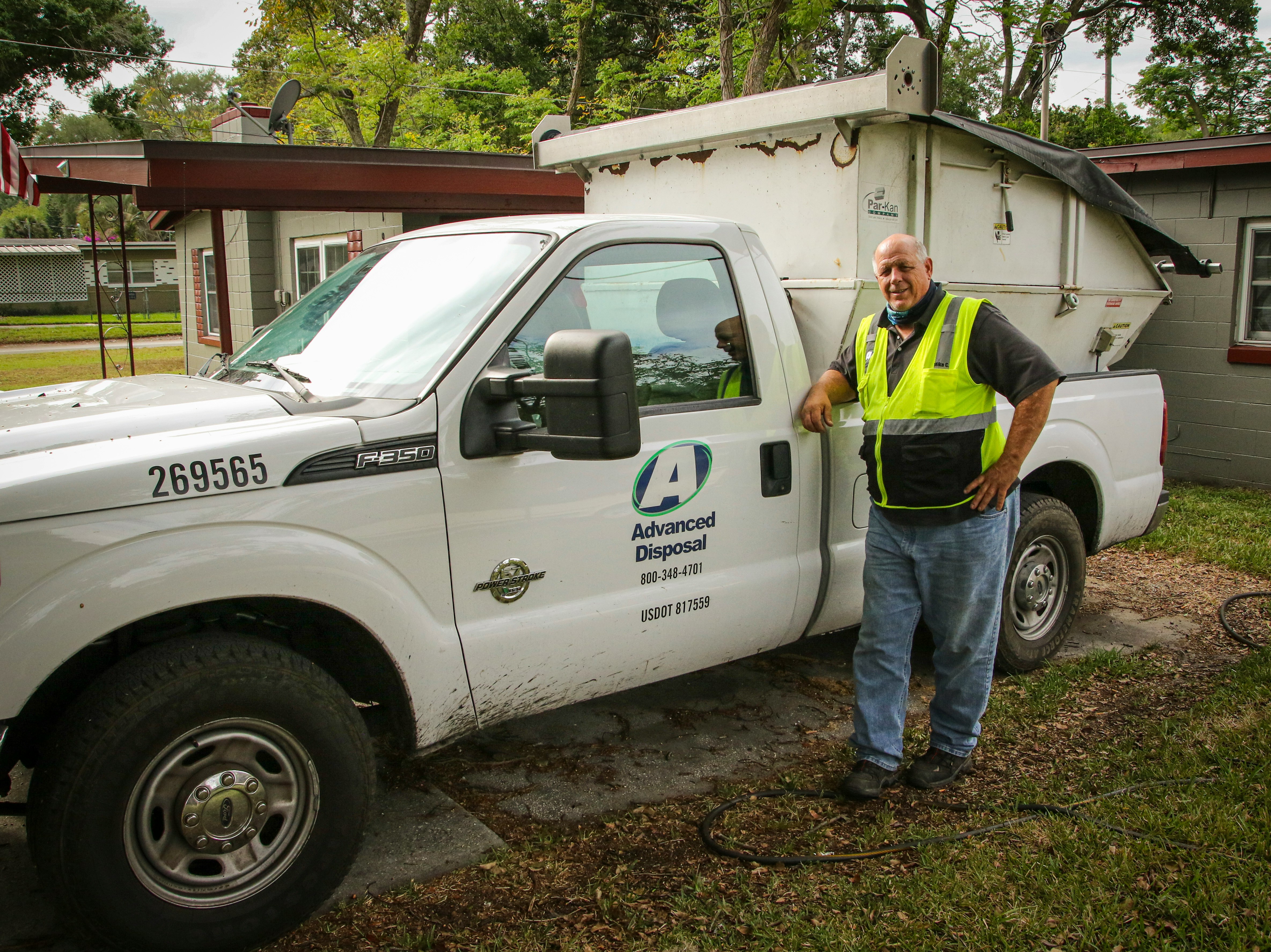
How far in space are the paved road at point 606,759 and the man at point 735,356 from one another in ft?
4.68

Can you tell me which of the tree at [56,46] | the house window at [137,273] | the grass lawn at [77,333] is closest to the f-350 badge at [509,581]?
the grass lawn at [77,333]

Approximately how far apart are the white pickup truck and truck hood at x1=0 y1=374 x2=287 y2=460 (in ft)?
0.05

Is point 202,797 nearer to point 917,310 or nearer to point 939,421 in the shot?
point 939,421

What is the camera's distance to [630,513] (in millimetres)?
3482

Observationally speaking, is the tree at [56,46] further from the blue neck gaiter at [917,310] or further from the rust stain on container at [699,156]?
the blue neck gaiter at [917,310]

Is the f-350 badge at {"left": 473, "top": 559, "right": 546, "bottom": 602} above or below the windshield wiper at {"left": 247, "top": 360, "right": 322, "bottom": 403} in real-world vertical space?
below

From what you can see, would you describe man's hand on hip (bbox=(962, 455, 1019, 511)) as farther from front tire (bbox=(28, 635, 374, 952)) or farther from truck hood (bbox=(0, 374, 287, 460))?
truck hood (bbox=(0, 374, 287, 460))

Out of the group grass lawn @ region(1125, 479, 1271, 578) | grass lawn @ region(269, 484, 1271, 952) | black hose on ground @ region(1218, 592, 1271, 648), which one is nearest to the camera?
grass lawn @ region(269, 484, 1271, 952)

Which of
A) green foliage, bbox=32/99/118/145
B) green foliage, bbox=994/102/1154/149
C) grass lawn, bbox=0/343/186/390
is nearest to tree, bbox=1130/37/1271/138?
green foliage, bbox=994/102/1154/149

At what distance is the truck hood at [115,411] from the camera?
282 cm

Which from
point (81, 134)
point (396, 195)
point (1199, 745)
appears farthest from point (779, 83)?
point (81, 134)

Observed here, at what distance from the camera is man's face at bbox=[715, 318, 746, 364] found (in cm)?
385

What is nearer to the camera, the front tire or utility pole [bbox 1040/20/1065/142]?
the front tire

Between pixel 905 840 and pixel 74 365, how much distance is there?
76.3 ft
